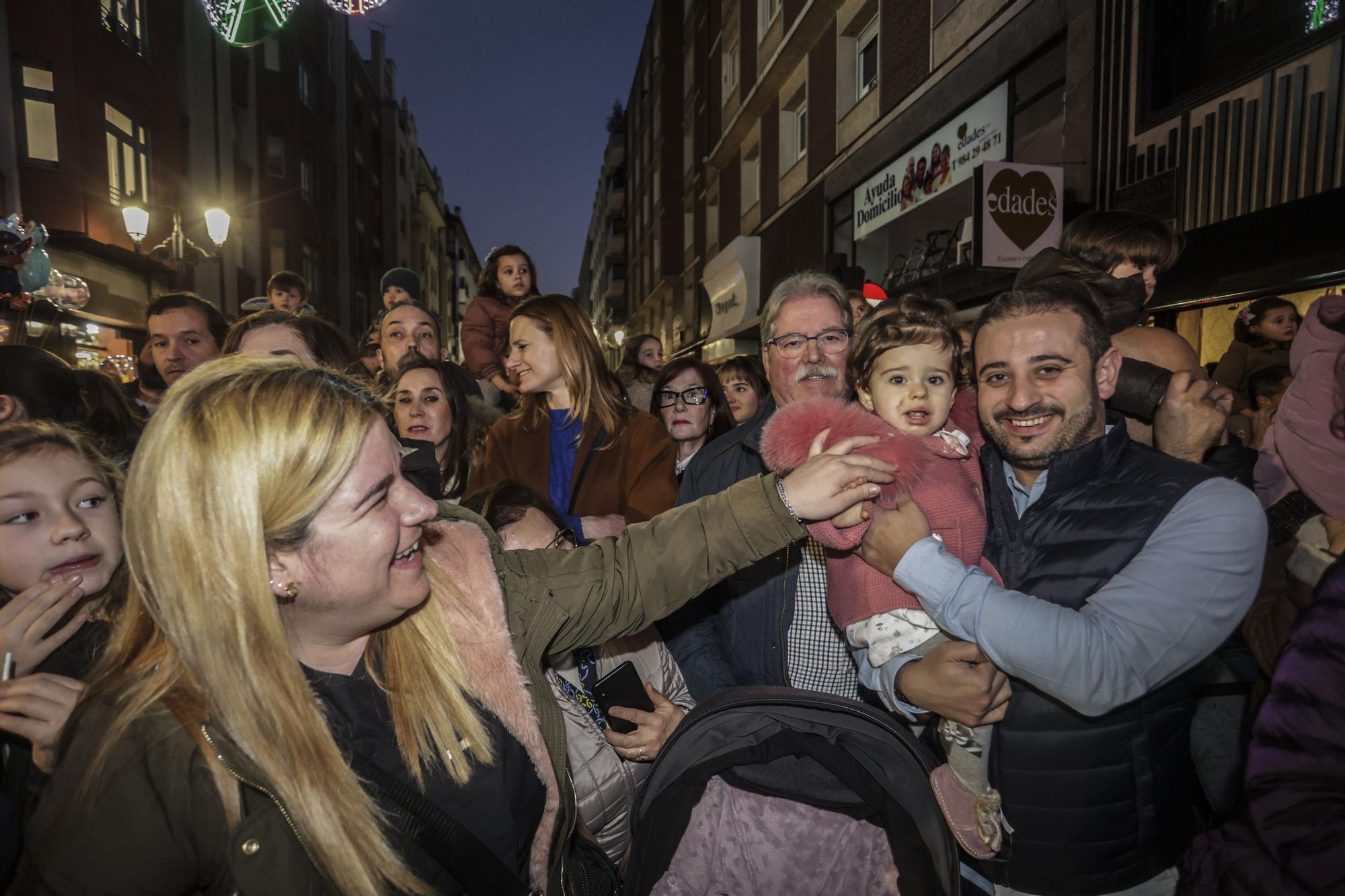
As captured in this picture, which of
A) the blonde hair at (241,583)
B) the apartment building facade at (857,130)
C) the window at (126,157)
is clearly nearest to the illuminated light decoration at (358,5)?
the apartment building facade at (857,130)

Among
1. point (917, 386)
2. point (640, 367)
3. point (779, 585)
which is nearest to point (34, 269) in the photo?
point (640, 367)

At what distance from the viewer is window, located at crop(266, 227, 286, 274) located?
78.4 ft

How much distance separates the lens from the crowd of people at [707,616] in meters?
1.27

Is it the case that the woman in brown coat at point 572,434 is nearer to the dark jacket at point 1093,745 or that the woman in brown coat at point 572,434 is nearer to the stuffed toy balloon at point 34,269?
the dark jacket at point 1093,745

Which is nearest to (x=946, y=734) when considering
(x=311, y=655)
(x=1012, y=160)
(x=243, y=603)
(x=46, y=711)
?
(x=311, y=655)

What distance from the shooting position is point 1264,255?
18.3ft

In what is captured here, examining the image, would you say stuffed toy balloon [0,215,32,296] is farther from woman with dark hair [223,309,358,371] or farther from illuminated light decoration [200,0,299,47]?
illuminated light decoration [200,0,299,47]

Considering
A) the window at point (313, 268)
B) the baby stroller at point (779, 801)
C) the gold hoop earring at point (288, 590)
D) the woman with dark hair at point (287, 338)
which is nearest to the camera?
the gold hoop earring at point (288, 590)

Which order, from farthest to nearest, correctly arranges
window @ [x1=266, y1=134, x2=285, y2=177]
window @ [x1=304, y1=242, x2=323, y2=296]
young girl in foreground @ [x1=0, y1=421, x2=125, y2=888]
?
window @ [x1=304, y1=242, x2=323, y2=296] → window @ [x1=266, y1=134, x2=285, y2=177] → young girl in foreground @ [x1=0, y1=421, x2=125, y2=888]

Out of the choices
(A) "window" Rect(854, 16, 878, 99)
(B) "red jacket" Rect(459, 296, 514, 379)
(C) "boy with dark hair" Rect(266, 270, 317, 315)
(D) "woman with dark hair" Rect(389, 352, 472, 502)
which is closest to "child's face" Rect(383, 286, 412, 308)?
(C) "boy with dark hair" Rect(266, 270, 317, 315)

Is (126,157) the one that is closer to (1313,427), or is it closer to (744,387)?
(744,387)

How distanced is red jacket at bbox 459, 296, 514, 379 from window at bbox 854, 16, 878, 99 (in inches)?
391

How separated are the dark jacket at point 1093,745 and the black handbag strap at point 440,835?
4.62ft

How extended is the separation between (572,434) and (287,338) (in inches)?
57.1
